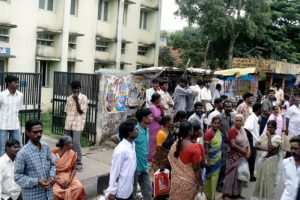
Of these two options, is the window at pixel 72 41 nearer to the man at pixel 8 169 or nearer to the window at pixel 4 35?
the window at pixel 4 35

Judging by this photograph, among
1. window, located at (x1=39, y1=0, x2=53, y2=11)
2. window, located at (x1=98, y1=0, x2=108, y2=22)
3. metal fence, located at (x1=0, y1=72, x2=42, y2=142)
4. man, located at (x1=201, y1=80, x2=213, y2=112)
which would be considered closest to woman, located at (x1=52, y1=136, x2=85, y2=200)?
metal fence, located at (x1=0, y1=72, x2=42, y2=142)

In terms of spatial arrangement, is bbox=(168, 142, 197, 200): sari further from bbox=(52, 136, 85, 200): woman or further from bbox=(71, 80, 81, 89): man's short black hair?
bbox=(71, 80, 81, 89): man's short black hair

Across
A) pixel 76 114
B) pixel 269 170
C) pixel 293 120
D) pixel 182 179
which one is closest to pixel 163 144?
pixel 182 179

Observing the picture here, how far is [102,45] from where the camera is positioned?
21797 mm

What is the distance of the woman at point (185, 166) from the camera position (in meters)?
4.90

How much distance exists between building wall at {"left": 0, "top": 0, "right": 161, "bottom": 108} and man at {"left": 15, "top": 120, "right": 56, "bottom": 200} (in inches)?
506

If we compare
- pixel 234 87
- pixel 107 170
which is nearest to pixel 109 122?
pixel 107 170

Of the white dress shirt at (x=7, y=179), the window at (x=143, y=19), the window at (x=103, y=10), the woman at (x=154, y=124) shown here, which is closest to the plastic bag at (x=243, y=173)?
the woman at (x=154, y=124)

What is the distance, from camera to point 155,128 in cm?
753

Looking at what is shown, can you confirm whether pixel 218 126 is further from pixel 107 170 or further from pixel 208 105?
pixel 208 105

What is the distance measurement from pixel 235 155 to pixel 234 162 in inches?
4.8

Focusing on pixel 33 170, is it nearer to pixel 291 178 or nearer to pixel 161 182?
pixel 161 182

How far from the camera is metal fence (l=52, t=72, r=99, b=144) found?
379 inches

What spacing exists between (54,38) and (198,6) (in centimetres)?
729
